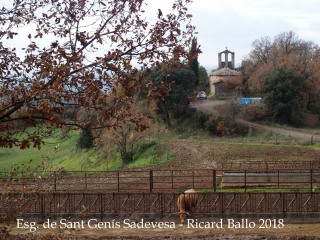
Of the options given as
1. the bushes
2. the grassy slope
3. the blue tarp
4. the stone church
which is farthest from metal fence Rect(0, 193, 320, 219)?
the stone church

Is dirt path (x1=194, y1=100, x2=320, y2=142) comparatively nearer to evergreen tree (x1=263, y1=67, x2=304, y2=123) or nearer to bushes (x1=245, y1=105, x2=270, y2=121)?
bushes (x1=245, y1=105, x2=270, y2=121)

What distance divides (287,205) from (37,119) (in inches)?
483

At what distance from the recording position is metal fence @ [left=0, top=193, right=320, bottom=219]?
14.7 meters

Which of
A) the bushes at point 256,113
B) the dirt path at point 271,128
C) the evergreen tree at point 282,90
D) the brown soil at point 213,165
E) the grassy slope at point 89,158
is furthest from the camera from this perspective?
the bushes at point 256,113

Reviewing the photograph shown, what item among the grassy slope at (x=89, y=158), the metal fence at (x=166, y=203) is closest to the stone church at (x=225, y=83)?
the grassy slope at (x=89, y=158)

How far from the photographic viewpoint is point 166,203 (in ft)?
51.1

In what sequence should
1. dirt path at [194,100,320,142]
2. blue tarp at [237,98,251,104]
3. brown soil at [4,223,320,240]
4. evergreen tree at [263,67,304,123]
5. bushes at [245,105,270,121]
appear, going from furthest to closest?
blue tarp at [237,98,251,104]
bushes at [245,105,270,121]
evergreen tree at [263,67,304,123]
dirt path at [194,100,320,142]
brown soil at [4,223,320,240]

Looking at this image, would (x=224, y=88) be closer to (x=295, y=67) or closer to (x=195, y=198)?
(x=295, y=67)

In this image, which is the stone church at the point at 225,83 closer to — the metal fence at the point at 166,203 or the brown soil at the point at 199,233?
the metal fence at the point at 166,203

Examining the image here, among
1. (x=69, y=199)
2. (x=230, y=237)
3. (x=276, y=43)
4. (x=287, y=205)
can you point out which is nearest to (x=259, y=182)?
(x=287, y=205)

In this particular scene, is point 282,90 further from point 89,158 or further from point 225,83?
point 89,158

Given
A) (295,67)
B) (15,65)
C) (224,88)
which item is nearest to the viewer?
(15,65)

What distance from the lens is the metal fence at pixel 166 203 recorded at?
48.2 ft

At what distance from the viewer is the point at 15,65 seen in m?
4.37
